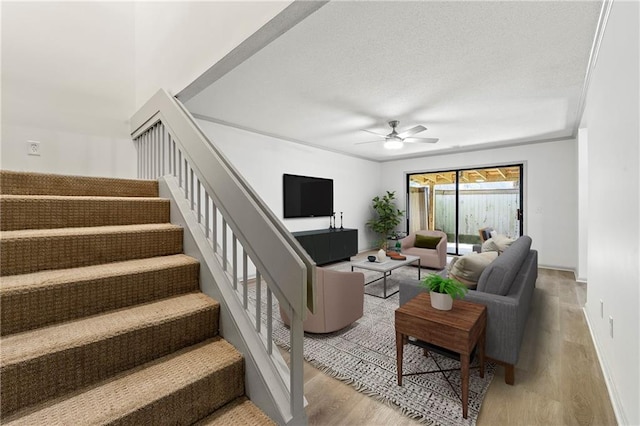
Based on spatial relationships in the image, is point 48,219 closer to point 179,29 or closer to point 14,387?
point 14,387

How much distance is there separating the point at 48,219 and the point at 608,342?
3588 mm

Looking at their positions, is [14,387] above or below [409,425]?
above

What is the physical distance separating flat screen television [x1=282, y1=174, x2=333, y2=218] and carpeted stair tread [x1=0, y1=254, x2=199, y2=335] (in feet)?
11.7

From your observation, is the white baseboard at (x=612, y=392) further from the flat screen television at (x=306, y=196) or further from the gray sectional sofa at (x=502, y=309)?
the flat screen television at (x=306, y=196)

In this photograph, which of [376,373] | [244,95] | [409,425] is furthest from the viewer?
[244,95]

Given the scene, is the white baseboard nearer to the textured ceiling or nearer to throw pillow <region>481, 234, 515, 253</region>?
throw pillow <region>481, 234, 515, 253</region>

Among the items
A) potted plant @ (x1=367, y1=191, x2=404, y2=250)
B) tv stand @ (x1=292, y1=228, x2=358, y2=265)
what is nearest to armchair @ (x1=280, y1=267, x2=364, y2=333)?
tv stand @ (x1=292, y1=228, x2=358, y2=265)

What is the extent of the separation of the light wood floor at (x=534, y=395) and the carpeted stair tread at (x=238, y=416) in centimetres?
56

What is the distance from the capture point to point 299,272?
1.02 meters

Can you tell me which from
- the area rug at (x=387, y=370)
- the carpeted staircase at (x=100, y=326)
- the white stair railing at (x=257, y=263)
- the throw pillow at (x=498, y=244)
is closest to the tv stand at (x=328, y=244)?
the area rug at (x=387, y=370)

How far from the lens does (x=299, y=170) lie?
5.52 metres

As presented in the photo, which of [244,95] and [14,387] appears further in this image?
[244,95]

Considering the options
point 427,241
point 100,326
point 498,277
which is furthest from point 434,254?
point 100,326

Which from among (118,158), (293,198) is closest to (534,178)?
(293,198)
